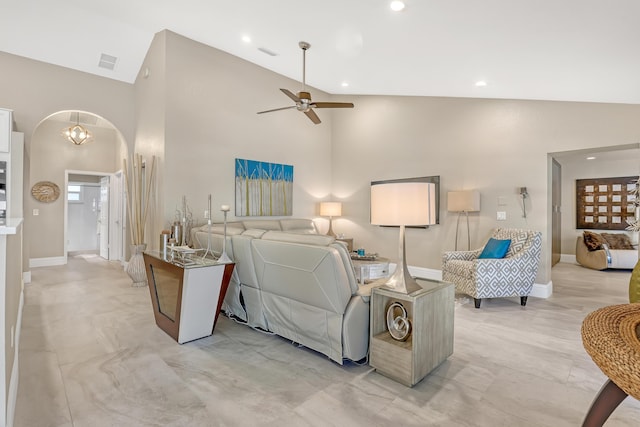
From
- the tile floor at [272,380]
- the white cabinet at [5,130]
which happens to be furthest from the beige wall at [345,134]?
the tile floor at [272,380]

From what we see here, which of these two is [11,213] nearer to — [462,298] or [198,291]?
[198,291]

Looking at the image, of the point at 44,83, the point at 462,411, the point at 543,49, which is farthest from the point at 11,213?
the point at 543,49

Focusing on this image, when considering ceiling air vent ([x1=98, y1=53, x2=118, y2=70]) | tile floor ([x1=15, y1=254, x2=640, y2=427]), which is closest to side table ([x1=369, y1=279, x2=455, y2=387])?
tile floor ([x1=15, y1=254, x2=640, y2=427])

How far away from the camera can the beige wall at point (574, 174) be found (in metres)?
6.76

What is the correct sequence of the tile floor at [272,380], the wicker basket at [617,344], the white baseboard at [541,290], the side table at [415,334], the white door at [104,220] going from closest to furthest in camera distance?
the wicker basket at [617,344] → the tile floor at [272,380] → the side table at [415,334] → the white baseboard at [541,290] → the white door at [104,220]

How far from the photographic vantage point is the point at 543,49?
2.85 metres

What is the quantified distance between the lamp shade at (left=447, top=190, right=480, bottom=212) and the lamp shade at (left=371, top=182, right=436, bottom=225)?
2.82 meters

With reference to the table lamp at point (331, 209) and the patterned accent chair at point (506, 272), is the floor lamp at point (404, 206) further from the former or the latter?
the table lamp at point (331, 209)

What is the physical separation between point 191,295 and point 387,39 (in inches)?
125

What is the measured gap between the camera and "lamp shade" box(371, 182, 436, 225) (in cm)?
217

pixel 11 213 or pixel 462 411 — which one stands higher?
pixel 11 213

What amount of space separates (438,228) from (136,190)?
4.83 meters

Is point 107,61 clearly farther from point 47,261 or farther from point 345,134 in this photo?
point 345,134

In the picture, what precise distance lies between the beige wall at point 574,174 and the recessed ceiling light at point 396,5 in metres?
6.02
